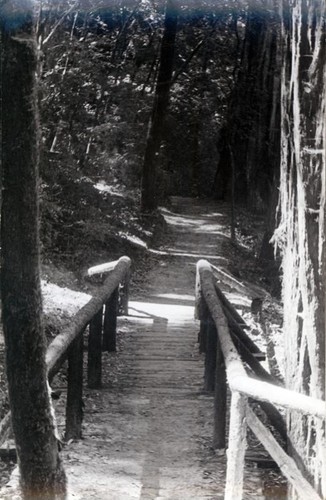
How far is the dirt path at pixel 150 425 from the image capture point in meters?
4.67

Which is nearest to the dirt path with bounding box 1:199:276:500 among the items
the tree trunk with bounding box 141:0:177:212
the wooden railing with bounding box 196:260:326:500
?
the wooden railing with bounding box 196:260:326:500

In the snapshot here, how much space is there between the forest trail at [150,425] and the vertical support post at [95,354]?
110 millimetres

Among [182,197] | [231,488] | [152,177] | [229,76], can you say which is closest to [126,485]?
[231,488]

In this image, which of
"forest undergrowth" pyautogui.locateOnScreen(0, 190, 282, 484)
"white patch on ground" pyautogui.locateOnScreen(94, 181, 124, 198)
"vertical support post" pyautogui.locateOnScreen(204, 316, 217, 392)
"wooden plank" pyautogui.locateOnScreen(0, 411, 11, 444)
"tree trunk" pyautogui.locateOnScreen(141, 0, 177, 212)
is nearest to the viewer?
"wooden plank" pyautogui.locateOnScreen(0, 411, 11, 444)

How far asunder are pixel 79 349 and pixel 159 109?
13.9 meters

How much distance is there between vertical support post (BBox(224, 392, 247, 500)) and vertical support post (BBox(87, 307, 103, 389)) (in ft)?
8.47

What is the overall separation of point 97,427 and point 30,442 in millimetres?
1826

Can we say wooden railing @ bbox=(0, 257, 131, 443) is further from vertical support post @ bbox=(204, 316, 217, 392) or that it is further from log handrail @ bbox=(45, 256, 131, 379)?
vertical support post @ bbox=(204, 316, 217, 392)

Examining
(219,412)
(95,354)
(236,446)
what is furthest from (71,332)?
(95,354)

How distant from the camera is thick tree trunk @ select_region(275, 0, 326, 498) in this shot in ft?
11.1

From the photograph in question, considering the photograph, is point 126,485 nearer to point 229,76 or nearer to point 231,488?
point 231,488

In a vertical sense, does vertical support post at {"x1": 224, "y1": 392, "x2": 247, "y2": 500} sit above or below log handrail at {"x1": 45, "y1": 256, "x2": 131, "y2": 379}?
below

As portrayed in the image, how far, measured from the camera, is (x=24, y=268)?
3.66 m

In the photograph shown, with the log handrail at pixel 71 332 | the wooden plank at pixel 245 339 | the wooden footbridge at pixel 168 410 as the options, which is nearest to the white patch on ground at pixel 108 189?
the wooden footbridge at pixel 168 410
